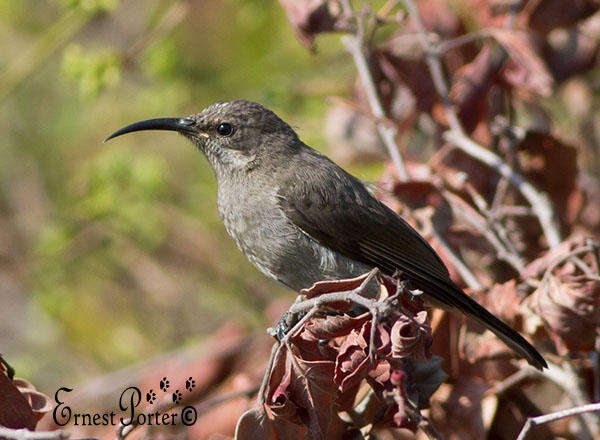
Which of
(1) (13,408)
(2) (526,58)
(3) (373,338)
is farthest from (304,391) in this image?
(2) (526,58)

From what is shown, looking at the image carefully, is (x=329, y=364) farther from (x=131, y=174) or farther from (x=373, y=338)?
(x=131, y=174)

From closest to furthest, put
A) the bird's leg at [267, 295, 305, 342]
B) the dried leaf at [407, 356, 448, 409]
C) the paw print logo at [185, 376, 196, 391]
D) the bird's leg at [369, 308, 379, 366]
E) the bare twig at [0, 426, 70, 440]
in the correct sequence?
the bare twig at [0, 426, 70, 440] < the bird's leg at [369, 308, 379, 366] < the dried leaf at [407, 356, 448, 409] < the bird's leg at [267, 295, 305, 342] < the paw print logo at [185, 376, 196, 391]

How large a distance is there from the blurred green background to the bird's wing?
1554 millimetres

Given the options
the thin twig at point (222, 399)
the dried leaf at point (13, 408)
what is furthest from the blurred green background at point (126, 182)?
the dried leaf at point (13, 408)

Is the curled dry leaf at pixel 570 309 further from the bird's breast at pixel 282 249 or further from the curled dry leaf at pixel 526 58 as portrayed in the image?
the curled dry leaf at pixel 526 58

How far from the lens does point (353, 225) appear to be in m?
3.35

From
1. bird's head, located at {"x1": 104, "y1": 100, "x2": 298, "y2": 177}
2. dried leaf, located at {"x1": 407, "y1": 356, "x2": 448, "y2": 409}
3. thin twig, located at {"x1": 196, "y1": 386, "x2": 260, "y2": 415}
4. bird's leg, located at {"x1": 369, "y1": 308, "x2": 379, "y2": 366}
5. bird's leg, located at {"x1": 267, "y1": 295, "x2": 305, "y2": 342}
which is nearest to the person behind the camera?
bird's leg, located at {"x1": 369, "y1": 308, "x2": 379, "y2": 366}

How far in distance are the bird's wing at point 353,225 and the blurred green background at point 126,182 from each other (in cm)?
155

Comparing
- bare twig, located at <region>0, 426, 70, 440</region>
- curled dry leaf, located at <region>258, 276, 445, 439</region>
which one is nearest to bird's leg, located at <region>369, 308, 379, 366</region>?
curled dry leaf, located at <region>258, 276, 445, 439</region>

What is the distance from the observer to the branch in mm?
3273

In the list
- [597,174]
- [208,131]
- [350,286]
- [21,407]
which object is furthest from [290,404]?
[597,174]

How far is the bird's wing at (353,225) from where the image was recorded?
326cm

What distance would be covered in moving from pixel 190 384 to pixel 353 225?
98cm

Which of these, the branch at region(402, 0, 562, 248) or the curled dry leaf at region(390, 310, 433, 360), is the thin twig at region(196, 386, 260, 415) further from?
the branch at region(402, 0, 562, 248)
